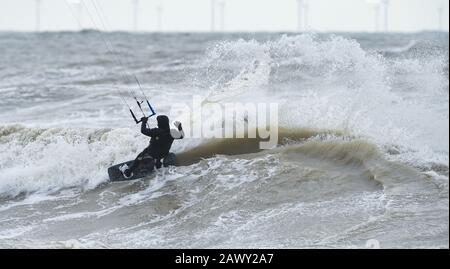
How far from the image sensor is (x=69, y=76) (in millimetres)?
24250

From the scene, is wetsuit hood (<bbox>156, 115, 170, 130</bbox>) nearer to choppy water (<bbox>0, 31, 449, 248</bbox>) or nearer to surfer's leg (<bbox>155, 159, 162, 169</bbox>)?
surfer's leg (<bbox>155, 159, 162, 169</bbox>)

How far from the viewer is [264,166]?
34.6 ft

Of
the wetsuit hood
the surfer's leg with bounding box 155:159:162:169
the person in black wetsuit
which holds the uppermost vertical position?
the wetsuit hood

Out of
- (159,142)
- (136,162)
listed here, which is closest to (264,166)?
(159,142)

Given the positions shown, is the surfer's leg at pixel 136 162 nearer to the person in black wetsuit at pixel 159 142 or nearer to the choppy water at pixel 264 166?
the person in black wetsuit at pixel 159 142

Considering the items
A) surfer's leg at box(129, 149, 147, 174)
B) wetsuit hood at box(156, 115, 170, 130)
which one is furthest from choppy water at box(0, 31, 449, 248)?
wetsuit hood at box(156, 115, 170, 130)

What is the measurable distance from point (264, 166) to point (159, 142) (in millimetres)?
1754

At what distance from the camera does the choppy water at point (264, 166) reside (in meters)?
7.62

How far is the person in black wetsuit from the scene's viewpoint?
10195 mm

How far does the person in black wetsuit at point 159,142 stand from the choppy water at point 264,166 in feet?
0.87

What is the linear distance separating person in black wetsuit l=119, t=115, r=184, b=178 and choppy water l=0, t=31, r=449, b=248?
265mm

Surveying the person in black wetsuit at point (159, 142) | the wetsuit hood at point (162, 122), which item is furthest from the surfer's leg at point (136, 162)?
the wetsuit hood at point (162, 122)
